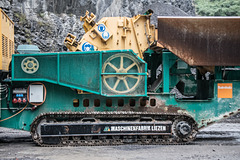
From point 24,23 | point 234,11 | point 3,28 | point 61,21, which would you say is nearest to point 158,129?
point 3,28

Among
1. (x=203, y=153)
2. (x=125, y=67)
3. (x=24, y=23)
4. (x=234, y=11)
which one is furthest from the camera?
(x=234, y=11)

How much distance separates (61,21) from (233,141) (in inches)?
A: 881

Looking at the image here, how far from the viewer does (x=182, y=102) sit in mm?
8805

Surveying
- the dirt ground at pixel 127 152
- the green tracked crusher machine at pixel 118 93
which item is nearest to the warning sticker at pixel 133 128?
the green tracked crusher machine at pixel 118 93

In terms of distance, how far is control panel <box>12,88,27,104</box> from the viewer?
8469 millimetres

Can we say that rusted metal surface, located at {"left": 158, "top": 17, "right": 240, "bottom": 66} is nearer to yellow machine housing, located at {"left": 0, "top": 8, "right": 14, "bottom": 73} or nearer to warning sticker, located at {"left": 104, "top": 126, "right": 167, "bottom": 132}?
warning sticker, located at {"left": 104, "top": 126, "right": 167, "bottom": 132}

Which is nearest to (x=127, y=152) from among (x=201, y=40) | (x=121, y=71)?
(x=121, y=71)

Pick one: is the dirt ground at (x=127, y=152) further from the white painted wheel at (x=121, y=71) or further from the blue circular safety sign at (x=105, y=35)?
the blue circular safety sign at (x=105, y=35)

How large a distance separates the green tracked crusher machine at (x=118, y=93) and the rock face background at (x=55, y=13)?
43.2ft

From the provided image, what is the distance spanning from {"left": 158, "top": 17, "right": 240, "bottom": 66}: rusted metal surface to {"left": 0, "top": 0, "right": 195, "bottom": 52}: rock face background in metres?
13.1

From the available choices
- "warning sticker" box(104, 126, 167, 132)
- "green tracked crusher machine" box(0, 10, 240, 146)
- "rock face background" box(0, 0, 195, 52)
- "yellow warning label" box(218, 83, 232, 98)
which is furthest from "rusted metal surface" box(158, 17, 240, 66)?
"rock face background" box(0, 0, 195, 52)

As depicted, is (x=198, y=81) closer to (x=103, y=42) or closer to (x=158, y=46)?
(x=158, y=46)

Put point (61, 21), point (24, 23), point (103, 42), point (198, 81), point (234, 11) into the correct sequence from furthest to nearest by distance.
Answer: point (234, 11) < point (61, 21) < point (24, 23) < point (198, 81) < point (103, 42)

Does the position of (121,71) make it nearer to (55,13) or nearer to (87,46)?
(87,46)
